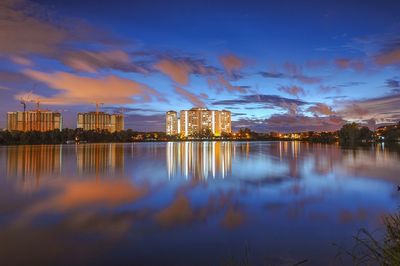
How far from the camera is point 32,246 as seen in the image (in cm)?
742

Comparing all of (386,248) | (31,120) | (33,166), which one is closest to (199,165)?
(33,166)

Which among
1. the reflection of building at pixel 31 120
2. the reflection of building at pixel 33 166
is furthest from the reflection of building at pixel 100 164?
the reflection of building at pixel 31 120

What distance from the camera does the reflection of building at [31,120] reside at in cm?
17200

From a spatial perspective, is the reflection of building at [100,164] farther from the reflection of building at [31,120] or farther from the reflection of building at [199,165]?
the reflection of building at [31,120]

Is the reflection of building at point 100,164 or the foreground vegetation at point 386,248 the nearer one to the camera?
the foreground vegetation at point 386,248

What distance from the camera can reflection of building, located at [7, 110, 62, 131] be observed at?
172000 mm

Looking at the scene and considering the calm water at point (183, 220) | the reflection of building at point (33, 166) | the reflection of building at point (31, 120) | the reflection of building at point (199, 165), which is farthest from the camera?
the reflection of building at point (31, 120)

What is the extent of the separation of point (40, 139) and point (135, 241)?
11550 cm

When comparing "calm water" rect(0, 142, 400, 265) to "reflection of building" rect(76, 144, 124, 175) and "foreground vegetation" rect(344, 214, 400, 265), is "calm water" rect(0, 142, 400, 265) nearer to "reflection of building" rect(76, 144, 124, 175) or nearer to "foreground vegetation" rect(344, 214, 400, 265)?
"foreground vegetation" rect(344, 214, 400, 265)

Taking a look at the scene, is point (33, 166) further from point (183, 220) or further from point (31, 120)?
point (31, 120)

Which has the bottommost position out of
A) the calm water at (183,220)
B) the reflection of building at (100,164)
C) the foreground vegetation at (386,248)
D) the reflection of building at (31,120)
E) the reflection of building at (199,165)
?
the calm water at (183,220)

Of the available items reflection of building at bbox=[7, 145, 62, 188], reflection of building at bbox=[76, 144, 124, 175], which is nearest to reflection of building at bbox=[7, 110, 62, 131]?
reflection of building at bbox=[76, 144, 124, 175]

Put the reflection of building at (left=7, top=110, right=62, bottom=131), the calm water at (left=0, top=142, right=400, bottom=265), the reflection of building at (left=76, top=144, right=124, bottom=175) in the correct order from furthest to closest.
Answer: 1. the reflection of building at (left=7, top=110, right=62, bottom=131)
2. the reflection of building at (left=76, top=144, right=124, bottom=175)
3. the calm water at (left=0, top=142, right=400, bottom=265)

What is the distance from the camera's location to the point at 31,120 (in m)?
174
